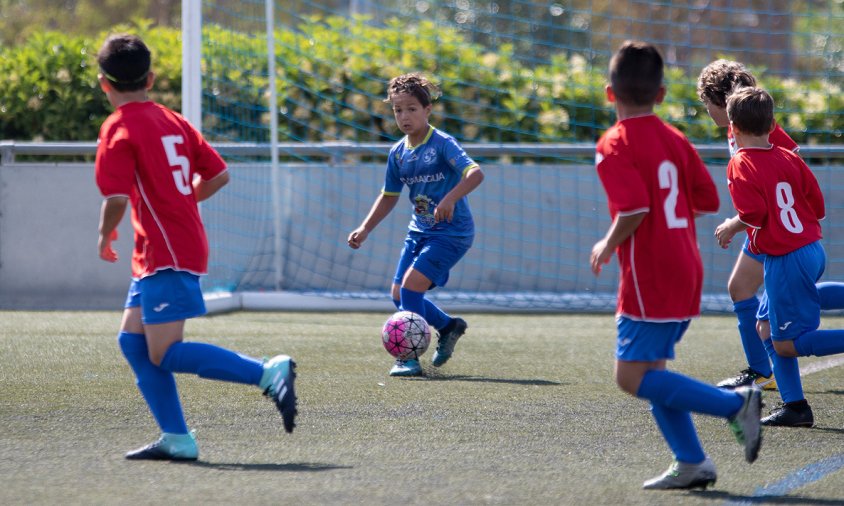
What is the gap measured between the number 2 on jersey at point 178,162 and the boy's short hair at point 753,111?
2246 mm

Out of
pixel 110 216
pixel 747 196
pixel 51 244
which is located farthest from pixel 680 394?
pixel 51 244

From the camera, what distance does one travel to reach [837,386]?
20.5ft

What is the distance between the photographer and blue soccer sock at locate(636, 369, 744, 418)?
387 cm

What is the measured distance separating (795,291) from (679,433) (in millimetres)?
1324

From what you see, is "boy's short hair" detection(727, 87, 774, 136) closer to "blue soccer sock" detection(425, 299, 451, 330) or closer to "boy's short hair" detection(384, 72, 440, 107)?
"boy's short hair" detection(384, 72, 440, 107)

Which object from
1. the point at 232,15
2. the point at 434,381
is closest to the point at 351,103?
the point at 232,15

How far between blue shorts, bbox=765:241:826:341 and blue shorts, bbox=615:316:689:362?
1.28m

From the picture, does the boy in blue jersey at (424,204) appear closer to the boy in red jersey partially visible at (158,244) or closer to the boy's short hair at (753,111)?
the boy's short hair at (753,111)

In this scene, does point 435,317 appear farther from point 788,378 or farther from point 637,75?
point 637,75

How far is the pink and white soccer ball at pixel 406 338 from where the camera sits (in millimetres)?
6418

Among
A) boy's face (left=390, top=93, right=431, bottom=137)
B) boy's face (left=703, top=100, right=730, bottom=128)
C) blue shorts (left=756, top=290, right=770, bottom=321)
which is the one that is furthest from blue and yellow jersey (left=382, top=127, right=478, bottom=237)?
blue shorts (left=756, top=290, right=770, bottom=321)

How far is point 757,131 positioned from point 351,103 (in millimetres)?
6515

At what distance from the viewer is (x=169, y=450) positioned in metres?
4.30

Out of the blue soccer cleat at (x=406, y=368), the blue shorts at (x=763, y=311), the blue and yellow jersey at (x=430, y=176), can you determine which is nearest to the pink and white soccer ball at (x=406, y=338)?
the blue soccer cleat at (x=406, y=368)
